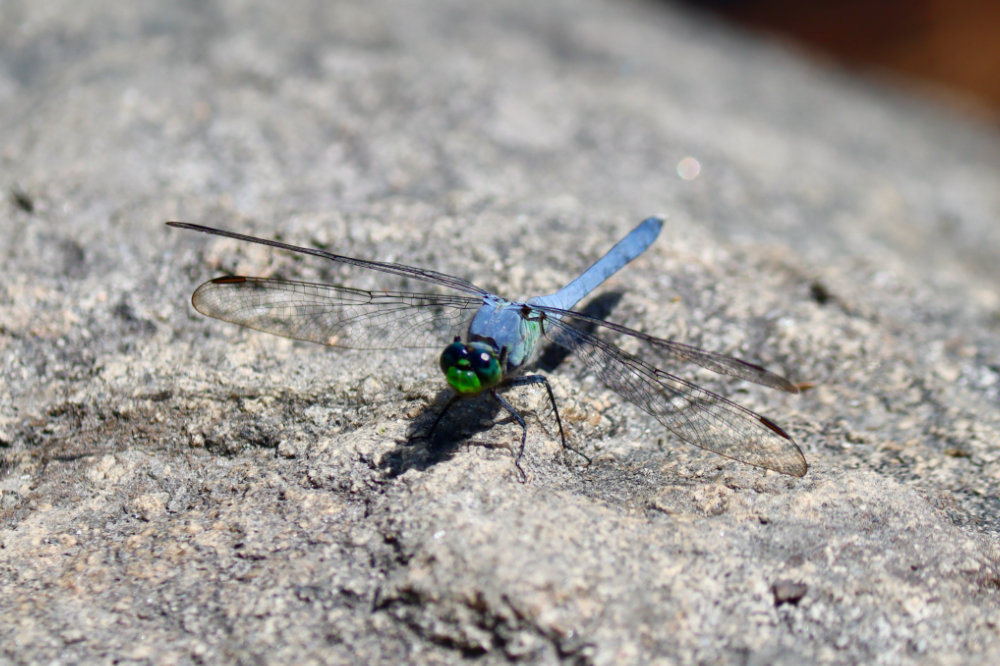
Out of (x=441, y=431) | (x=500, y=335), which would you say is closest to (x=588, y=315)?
(x=500, y=335)

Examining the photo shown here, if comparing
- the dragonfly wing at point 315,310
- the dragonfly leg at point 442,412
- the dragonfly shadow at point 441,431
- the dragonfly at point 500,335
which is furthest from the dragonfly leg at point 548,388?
the dragonfly wing at point 315,310

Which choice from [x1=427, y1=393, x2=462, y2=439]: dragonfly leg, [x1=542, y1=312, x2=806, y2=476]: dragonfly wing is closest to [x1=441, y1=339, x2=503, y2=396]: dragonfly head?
[x1=427, y1=393, x2=462, y2=439]: dragonfly leg

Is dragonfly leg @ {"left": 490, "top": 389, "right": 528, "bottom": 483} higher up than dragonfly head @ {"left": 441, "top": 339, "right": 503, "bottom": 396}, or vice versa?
dragonfly head @ {"left": 441, "top": 339, "right": 503, "bottom": 396}

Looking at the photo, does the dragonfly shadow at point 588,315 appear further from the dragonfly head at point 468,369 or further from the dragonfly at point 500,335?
the dragonfly head at point 468,369

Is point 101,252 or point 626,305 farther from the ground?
point 626,305

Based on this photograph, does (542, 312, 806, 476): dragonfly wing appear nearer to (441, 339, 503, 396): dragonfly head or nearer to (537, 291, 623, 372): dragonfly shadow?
(537, 291, 623, 372): dragonfly shadow

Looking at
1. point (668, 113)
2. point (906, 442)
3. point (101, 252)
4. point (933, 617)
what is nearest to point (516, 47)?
point (668, 113)

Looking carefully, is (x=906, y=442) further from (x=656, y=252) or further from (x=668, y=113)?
(x=668, y=113)
